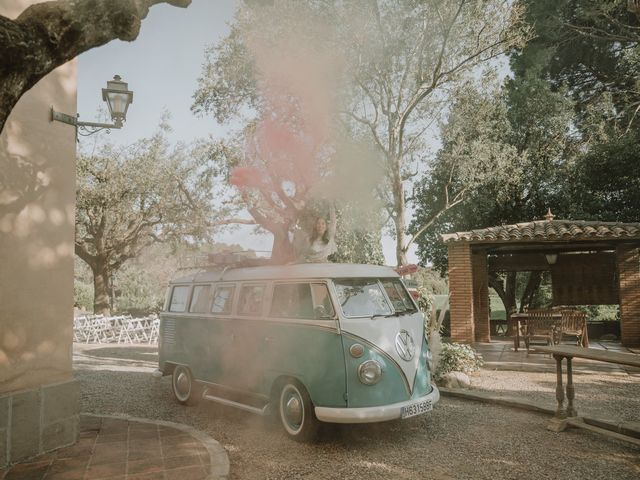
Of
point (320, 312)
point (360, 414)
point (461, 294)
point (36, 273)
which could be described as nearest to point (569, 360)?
point (360, 414)

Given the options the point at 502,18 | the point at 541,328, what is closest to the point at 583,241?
the point at 541,328

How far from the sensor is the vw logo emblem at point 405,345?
18.3 ft

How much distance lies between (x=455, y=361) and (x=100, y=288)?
19.8 metres

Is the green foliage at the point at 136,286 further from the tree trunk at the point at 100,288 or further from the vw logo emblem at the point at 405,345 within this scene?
the vw logo emblem at the point at 405,345

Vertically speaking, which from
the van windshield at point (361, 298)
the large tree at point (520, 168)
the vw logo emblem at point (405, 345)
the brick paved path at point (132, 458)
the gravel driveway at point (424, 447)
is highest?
the large tree at point (520, 168)

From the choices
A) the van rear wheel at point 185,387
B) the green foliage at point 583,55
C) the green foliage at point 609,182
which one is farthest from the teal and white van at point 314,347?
the green foliage at point 583,55

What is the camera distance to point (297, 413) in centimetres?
570

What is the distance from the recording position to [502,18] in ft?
46.6

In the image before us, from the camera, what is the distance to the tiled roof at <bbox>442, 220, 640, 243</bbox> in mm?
11766

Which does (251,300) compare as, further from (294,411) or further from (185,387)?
(185,387)

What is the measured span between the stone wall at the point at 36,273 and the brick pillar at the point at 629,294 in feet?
41.7

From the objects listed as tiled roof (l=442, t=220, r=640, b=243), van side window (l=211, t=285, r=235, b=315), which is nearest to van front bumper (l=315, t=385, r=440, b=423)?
van side window (l=211, t=285, r=235, b=315)

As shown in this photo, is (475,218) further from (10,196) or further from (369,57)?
(10,196)

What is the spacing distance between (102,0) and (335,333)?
12.5ft
